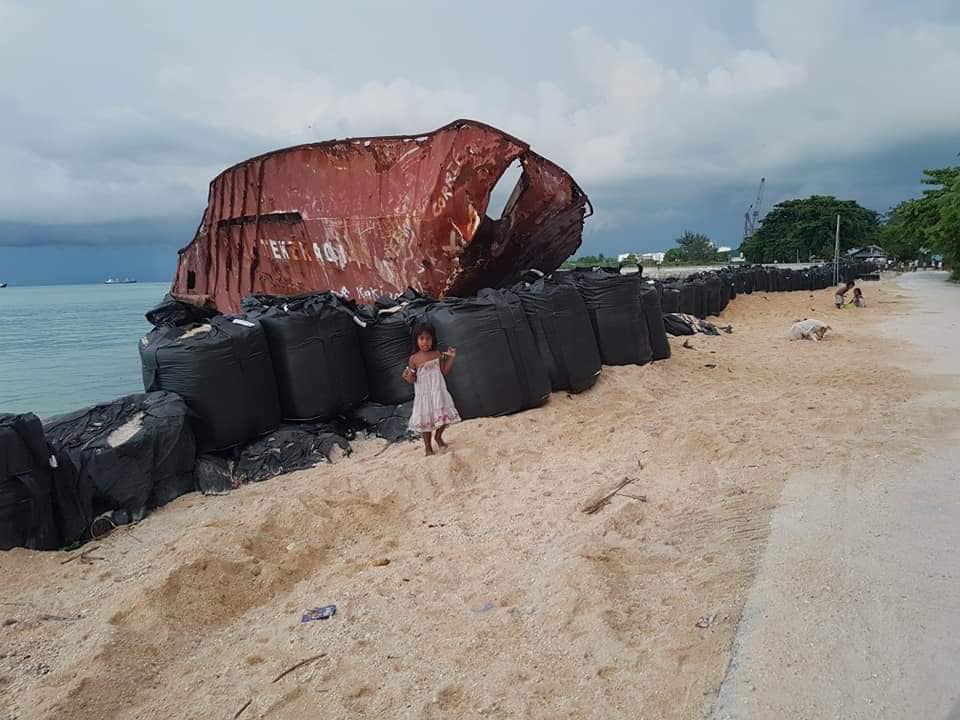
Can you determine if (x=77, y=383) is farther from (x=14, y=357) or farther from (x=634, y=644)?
(x=634, y=644)

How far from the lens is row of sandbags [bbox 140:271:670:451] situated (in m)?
4.10

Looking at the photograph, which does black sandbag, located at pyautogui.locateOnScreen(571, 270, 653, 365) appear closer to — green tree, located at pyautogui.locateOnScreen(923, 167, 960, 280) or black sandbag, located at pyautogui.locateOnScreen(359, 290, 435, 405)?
black sandbag, located at pyautogui.locateOnScreen(359, 290, 435, 405)

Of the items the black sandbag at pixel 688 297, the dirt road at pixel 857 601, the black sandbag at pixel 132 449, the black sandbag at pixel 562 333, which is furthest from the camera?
the black sandbag at pixel 688 297

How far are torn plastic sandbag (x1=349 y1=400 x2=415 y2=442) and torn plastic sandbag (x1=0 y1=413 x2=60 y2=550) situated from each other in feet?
7.01

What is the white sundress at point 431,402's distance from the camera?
4105 mm

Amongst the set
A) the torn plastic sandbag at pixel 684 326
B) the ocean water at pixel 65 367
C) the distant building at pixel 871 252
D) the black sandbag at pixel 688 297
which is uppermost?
the distant building at pixel 871 252

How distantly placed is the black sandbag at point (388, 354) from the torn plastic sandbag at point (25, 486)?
238 cm

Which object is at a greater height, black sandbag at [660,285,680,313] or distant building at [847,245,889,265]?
distant building at [847,245,889,265]

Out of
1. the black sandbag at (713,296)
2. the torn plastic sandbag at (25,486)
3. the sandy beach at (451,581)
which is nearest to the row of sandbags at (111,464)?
the torn plastic sandbag at (25,486)

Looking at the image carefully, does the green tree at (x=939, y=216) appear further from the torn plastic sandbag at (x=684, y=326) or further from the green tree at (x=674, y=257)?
the green tree at (x=674, y=257)

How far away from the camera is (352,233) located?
749cm

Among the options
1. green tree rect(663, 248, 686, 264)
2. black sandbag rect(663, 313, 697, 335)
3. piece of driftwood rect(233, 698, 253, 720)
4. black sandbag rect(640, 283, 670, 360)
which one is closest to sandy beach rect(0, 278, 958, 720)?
piece of driftwood rect(233, 698, 253, 720)

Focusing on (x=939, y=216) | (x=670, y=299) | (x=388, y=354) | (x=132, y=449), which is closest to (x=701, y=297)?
(x=670, y=299)

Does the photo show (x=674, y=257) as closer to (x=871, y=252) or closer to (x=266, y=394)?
(x=871, y=252)
